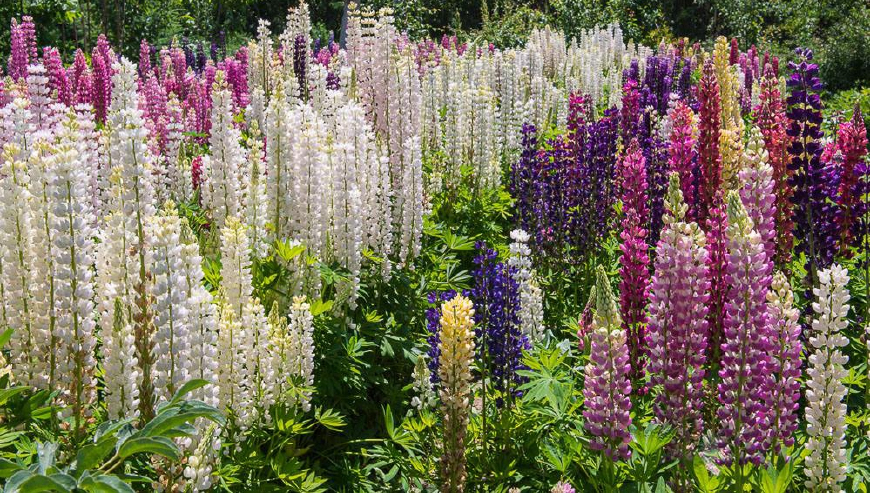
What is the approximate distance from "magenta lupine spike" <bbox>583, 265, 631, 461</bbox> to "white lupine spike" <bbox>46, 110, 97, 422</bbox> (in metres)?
1.96

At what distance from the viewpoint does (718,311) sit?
420 cm

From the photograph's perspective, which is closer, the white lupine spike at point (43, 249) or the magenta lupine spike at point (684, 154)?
the white lupine spike at point (43, 249)

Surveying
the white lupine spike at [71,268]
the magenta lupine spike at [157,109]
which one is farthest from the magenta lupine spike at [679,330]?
the magenta lupine spike at [157,109]

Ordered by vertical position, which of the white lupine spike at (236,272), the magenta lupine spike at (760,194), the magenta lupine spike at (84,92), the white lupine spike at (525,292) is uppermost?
the magenta lupine spike at (760,194)

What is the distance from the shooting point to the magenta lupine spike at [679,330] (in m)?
3.42

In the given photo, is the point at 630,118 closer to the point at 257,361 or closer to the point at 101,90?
the point at 257,361

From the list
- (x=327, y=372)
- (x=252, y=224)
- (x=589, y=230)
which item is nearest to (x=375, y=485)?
(x=327, y=372)

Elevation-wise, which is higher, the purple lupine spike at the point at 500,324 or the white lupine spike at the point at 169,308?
the white lupine spike at the point at 169,308

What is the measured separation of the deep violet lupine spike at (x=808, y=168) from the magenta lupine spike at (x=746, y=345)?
1.72 metres

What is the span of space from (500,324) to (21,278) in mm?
2317

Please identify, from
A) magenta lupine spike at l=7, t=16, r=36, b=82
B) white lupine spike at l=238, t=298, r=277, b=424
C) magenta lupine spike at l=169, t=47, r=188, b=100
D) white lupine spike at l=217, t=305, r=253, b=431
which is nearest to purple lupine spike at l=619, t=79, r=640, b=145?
white lupine spike at l=238, t=298, r=277, b=424

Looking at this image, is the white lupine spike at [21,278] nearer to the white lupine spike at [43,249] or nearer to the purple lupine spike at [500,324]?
the white lupine spike at [43,249]

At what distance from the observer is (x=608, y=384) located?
3.22 m

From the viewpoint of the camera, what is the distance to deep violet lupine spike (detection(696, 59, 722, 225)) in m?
5.59
